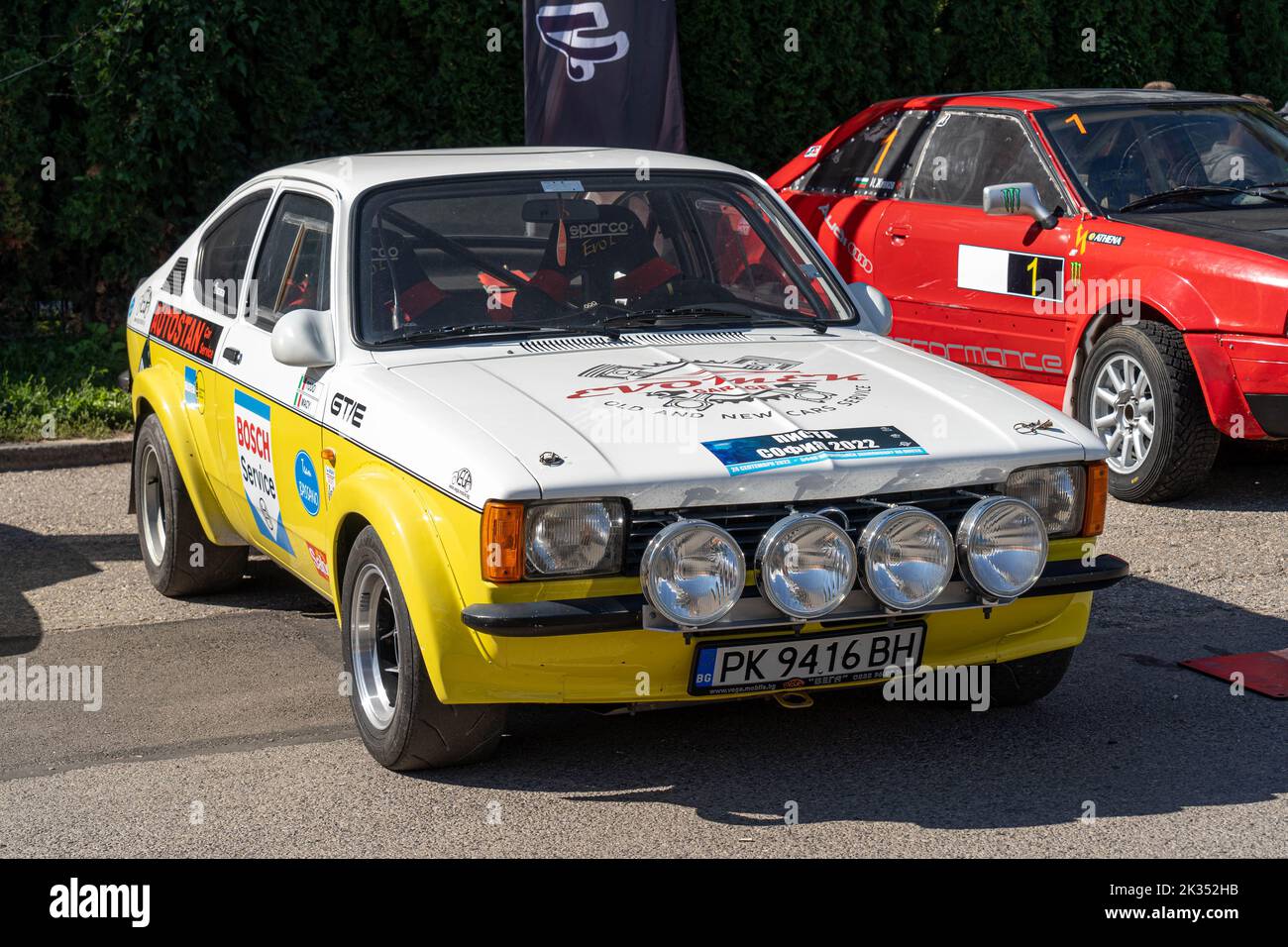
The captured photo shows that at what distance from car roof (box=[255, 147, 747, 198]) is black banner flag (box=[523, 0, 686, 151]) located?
4.82 meters

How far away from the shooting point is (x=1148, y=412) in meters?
7.80

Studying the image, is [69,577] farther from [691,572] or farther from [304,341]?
[691,572]

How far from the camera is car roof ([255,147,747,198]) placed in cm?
546

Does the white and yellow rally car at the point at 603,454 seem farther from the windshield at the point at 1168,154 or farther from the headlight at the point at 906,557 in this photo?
the windshield at the point at 1168,154

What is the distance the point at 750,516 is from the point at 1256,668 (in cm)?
220

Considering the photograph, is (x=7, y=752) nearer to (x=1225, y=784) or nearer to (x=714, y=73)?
(x=1225, y=784)

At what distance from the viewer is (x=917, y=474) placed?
14.3 feet

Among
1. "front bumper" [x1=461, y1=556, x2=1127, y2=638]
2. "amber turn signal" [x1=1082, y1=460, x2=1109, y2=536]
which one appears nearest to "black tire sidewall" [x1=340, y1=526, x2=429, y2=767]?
"front bumper" [x1=461, y1=556, x2=1127, y2=638]

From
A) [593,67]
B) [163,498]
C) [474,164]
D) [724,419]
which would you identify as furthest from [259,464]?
[593,67]

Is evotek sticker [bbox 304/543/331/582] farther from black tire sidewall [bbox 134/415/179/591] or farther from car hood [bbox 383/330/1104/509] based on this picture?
black tire sidewall [bbox 134/415/179/591]

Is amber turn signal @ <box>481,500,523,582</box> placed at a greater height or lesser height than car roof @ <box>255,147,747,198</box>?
lesser

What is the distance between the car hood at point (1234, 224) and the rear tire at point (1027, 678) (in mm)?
3069

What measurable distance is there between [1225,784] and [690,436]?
1696 mm
